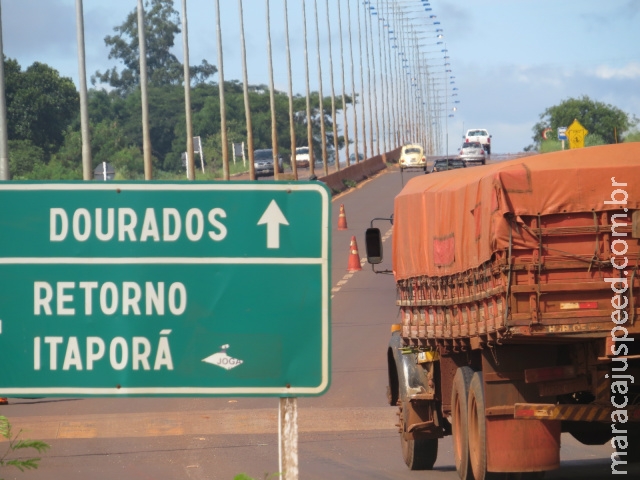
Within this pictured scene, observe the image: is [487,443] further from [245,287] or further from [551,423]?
[245,287]

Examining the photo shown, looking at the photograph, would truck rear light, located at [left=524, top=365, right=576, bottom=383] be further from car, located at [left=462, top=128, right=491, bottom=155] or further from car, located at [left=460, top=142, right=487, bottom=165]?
car, located at [left=462, top=128, right=491, bottom=155]

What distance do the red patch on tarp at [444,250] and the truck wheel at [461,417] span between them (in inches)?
37.6

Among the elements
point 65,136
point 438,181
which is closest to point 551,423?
point 438,181

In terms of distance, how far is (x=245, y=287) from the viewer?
161 inches

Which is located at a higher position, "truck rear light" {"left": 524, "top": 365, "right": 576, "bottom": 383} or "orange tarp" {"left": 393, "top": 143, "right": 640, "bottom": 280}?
"orange tarp" {"left": 393, "top": 143, "right": 640, "bottom": 280}

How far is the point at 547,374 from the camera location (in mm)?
9203

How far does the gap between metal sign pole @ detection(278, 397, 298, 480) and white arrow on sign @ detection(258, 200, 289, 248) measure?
508 millimetres

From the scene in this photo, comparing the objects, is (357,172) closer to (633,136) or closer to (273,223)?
(633,136)

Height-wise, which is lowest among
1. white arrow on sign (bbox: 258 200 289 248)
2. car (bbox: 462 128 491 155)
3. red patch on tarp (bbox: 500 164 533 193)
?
white arrow on sign (bbox: 258 200 289 248)

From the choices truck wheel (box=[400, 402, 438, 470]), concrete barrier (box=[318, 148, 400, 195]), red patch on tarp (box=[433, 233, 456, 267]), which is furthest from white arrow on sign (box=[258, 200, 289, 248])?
concrete barrier (box=[318, 148, 400, 195])

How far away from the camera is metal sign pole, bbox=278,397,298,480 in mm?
3916

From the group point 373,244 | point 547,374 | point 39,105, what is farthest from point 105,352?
point 39,105

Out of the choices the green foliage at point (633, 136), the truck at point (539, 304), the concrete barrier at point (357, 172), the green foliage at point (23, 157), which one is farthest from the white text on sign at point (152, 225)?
the green foliage at point (23, 157)

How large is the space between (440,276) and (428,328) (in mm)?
675
